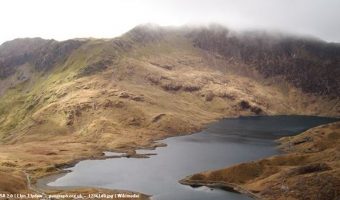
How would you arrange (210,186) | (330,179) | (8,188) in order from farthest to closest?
(210,186) < (8,188) < (330,179)

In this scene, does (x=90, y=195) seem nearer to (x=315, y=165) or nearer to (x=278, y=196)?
(x=278, y=196)

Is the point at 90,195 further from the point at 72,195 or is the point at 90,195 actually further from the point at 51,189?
the point at 51,189

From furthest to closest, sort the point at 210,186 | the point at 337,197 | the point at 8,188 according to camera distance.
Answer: the point at 210,186
the point at 8,188
the point at 337,197

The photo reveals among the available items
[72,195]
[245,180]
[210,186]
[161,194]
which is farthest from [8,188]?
[245,180]

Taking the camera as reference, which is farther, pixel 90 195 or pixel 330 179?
pixel 90 195

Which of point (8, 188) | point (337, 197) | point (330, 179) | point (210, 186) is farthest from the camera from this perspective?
point (210, 186)

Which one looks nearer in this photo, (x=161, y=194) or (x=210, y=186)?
(x=161, y=194)

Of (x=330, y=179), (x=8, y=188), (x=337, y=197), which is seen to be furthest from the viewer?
(x=8, y=188)

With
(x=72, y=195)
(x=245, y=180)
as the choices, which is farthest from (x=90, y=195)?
(x=245, y=180)
